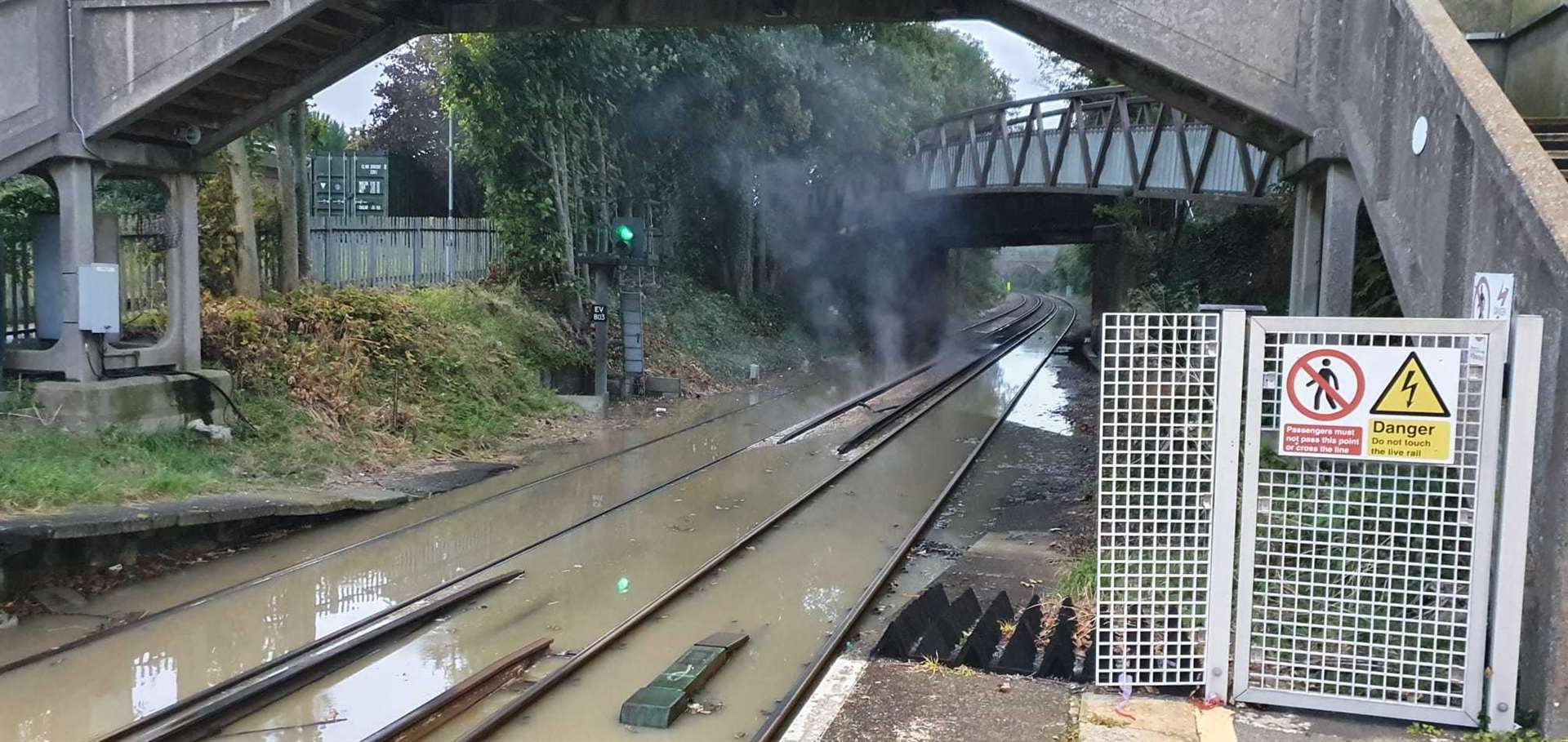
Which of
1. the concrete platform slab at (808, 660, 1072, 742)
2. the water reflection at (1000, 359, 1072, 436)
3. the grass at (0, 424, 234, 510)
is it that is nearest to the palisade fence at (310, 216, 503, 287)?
the grass at (0, 424, 234, 510)

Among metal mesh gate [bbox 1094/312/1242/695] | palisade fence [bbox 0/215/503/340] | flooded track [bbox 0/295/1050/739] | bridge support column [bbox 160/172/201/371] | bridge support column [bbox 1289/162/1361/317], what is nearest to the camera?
metal mesh gate [bbox 1094/312/1242/695]

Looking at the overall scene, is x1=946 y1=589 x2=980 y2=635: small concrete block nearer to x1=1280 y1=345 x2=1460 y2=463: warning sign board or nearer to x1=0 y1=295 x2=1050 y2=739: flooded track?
x1=0 y1=295 x2=1050 y2=739: flooded track

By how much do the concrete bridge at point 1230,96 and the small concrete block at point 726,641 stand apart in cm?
448

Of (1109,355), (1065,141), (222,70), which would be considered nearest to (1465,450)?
(1109,355)

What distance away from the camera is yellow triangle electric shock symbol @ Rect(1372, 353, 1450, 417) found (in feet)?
16.0

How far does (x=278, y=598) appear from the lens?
8.44m

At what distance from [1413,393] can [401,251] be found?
57.6ft

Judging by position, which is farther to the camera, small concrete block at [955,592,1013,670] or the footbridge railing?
the footbridge railing

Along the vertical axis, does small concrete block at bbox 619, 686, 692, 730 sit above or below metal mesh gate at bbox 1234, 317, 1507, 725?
below

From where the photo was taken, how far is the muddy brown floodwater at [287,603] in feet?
21.3

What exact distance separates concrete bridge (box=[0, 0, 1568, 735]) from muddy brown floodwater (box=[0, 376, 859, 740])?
3.75 metres

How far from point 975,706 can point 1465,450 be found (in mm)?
2646

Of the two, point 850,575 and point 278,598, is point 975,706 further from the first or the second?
point 278,598

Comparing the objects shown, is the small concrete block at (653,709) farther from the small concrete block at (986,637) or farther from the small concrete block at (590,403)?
the small concrete block at (590,403)
